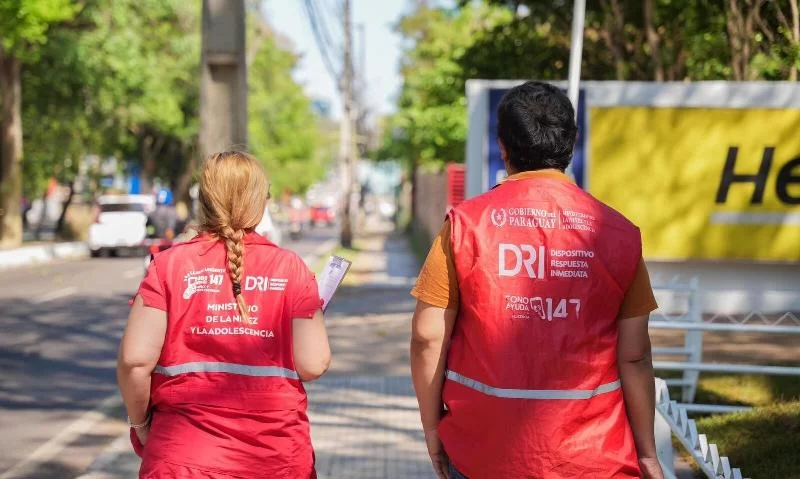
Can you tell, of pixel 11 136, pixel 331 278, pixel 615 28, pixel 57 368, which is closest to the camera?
pixel 331 278

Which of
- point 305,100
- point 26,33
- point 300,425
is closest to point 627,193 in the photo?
point 300,425

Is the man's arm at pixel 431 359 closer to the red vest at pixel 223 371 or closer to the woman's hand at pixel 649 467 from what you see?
the red vest at pixel 223 371

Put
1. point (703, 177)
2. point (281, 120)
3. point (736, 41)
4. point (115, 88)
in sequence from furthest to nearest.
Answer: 1. point (281, 120)
2. point (115, 88)
3. point (736, 41)
4. point (703, 177)

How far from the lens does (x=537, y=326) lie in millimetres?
3277

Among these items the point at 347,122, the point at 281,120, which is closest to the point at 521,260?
the point at 347,122

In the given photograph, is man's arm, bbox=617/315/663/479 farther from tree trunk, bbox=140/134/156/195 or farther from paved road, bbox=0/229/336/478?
tree trunk, bbox=140/134/156/195

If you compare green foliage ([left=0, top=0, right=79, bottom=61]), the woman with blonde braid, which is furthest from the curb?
the woman with blonde braid

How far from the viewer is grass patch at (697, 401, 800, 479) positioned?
21.2 feet

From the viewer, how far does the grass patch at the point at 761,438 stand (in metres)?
6.45

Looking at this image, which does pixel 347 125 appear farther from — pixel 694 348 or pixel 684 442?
pixel 684 442

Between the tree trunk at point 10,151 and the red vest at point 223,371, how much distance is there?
33709 mm

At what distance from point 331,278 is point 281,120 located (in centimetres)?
7470

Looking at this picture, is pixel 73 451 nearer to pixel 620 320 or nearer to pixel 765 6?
pixel 620 320

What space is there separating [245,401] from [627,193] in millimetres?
10611
